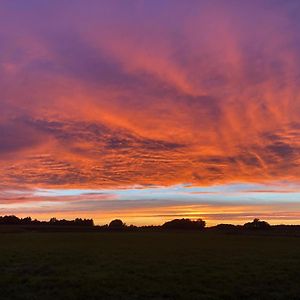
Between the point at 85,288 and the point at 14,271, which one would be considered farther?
the point at 14,271

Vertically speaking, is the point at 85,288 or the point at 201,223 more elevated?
the point at 201,223

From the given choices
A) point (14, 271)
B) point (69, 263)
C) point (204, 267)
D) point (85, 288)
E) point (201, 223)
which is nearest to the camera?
point (85, 288)

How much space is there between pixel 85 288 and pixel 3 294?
4383 mm

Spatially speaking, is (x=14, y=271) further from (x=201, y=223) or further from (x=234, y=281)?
(x=201, y=223)

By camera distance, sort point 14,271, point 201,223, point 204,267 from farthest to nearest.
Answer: point 201,223 < point 204,267 < point 14,271

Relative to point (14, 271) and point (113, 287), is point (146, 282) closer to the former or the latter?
point (113, 287)

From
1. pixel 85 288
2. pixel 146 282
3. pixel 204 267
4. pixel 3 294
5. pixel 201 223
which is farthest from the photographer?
pixel 201 223

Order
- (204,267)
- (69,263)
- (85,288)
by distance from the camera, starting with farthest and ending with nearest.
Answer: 1. (69,263)
2. (204,267)
3. (85,288)

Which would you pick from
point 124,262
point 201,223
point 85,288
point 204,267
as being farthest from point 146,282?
point 201,223

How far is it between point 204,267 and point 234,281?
6289 millimetres

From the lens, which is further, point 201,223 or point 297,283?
point 201,223

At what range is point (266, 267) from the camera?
30.5m

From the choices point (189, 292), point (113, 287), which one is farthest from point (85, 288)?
point (189, 292)

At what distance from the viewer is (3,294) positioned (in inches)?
802
